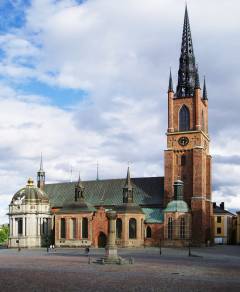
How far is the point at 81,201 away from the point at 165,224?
17895mm

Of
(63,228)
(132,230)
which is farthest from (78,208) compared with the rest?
(132,230)

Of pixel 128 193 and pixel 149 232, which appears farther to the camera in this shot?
pixel 128 193

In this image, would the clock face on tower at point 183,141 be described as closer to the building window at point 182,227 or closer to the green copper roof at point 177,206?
the green copper roof at point 177,206

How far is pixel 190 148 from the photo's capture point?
346 ft

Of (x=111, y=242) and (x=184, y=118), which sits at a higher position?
(x=184, y=118)

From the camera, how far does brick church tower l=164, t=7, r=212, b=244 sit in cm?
10250

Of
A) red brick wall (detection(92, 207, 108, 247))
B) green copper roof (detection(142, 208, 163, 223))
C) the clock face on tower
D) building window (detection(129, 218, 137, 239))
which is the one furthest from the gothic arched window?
red brick wall (detection(92, 207, 108, 247))

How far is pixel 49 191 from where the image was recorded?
4938 inches

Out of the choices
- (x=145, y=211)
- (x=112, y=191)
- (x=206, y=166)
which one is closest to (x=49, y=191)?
(x=112, y=191)

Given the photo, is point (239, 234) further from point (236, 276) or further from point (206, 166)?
point (236, 276)

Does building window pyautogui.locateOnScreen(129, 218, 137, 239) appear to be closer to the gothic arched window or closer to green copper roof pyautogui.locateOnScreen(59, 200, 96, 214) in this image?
green copper roof pyautogui.locateOnScreen(59, 200, 96, 214)

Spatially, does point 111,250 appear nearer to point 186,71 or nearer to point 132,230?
point 132,230

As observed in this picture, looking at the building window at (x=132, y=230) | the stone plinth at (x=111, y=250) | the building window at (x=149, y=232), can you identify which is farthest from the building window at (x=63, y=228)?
the stone plinth at (x=111, y=250)

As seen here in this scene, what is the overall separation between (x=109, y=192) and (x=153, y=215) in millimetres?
14602
